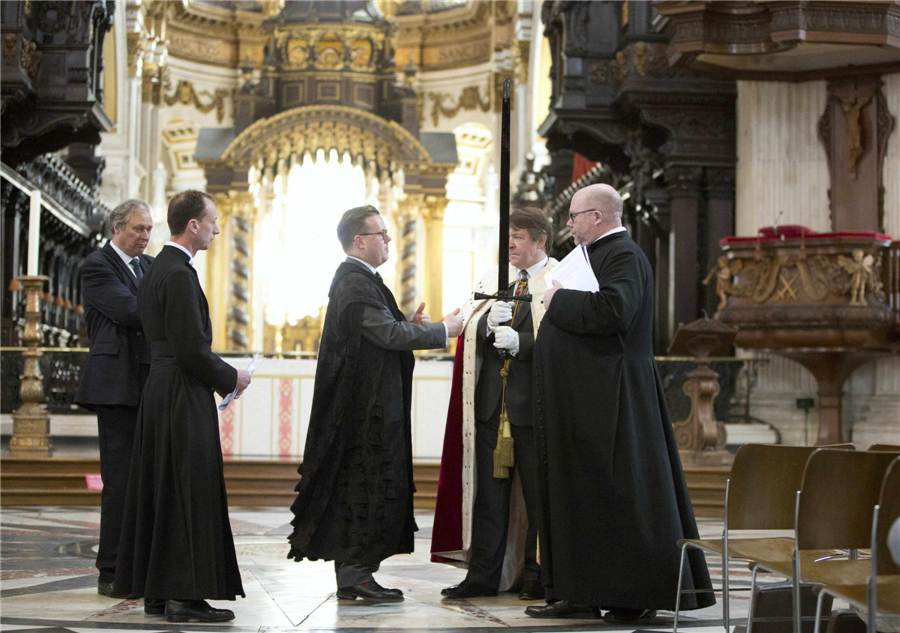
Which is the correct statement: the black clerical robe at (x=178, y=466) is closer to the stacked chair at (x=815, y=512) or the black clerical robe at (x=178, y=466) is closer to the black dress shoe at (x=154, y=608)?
the black dress shoe at (x=154, y=608)

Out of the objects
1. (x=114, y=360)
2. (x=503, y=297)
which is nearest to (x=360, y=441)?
(x=503, y=297)

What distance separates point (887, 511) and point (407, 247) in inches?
727

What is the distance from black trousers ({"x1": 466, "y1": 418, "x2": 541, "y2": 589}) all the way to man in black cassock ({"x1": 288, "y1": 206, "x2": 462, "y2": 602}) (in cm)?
30

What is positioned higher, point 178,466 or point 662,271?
point 662,271

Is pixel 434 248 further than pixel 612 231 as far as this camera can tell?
Yes

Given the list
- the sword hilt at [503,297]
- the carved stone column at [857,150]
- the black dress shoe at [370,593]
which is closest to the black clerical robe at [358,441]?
the black dress shoe at [370,593]

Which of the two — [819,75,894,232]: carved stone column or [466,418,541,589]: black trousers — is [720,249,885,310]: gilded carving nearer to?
[819,75,894,232]: carved stone column

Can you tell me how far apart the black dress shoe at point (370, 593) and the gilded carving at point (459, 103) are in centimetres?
2088

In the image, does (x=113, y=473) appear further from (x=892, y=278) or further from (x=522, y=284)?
(x=892, y=278)

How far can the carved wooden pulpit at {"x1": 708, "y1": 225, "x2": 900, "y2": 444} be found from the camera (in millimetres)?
9531

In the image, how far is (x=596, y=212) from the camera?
4.66 metres

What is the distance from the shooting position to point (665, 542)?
438cm

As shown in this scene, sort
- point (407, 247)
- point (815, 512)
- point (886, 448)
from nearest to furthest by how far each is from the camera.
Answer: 1. point (815, 512)
2. point (886, 448)
3. point (407, 247)

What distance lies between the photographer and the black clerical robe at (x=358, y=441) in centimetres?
484
